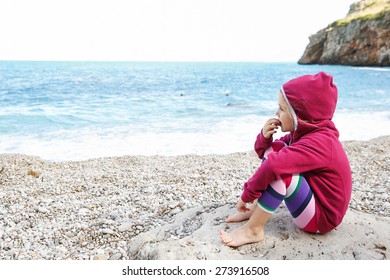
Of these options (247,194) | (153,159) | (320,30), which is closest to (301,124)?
(247,194)

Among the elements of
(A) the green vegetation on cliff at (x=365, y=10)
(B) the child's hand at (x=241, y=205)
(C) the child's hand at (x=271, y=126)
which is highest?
(A) the green vegetation on cliff at (x=365, y=10)

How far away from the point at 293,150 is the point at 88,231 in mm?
1955

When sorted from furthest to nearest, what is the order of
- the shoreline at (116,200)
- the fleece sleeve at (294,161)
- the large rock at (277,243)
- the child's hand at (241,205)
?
the shoreline at (116,200), the child's hand at (241,205), the large rock at (277,243), the fleece sleeve at (294,161)

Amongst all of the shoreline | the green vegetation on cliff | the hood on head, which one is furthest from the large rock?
the green vegetation on cliff

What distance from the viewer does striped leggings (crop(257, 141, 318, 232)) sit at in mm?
2204

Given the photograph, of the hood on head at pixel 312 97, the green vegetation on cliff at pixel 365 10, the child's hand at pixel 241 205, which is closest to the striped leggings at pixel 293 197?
the child's hand at pixel 241 205

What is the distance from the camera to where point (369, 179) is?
4.55 metres

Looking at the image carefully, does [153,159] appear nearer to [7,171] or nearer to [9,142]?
[7,171]

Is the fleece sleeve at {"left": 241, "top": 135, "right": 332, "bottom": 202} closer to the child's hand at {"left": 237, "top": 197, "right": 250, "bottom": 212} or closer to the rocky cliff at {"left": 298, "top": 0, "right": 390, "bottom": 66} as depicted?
the child's hand at {"left": 237, "top": 197, "right": 250, "bottom": 212}

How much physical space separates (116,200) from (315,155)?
235 cm

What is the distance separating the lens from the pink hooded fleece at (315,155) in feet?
7.04

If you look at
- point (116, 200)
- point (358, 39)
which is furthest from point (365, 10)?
point (116, 200)

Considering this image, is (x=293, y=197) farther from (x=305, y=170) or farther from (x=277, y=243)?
(x=277, y=243)

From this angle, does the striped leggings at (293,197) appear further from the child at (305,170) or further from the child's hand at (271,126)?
the child's hand at (271,126)
